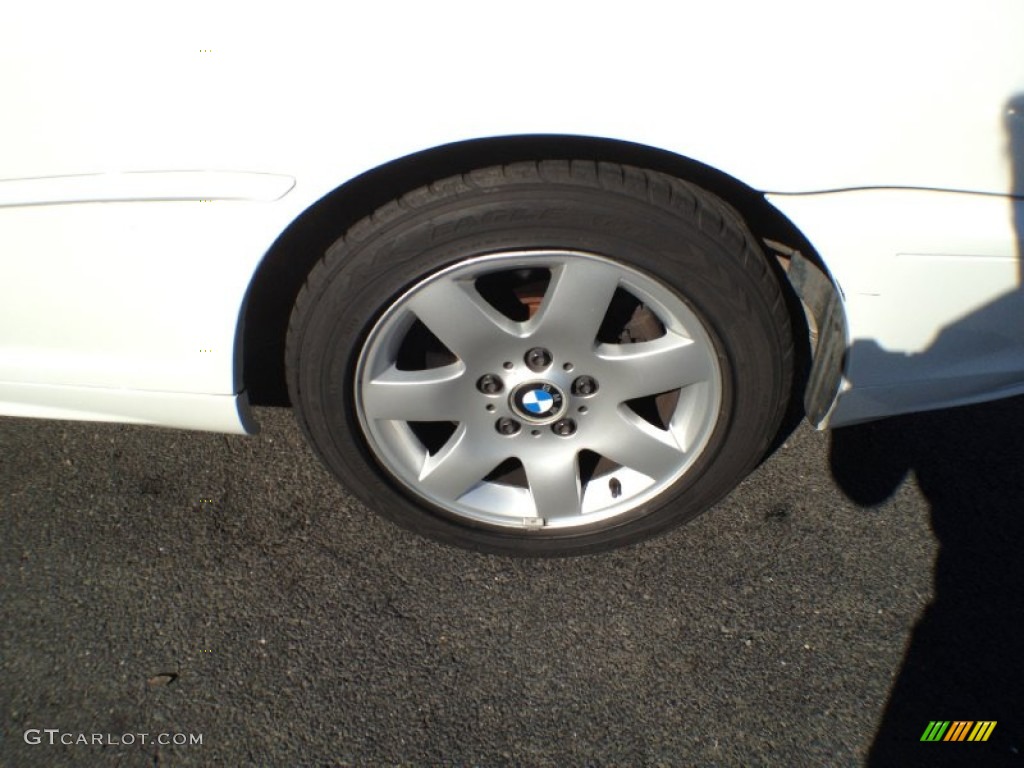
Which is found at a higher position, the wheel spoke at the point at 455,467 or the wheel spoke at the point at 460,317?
the wheel spoke at the point at 460,317

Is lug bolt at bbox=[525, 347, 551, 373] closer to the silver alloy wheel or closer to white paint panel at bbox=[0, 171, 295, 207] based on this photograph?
the silver alloy wheel

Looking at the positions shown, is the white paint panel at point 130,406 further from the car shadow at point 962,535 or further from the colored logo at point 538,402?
the car shadow at point 962,535

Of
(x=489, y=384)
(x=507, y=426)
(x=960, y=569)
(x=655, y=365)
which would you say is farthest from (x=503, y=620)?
(x=960, y=569)

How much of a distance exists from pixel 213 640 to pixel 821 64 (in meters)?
1.75

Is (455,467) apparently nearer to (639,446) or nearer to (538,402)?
(538,402)

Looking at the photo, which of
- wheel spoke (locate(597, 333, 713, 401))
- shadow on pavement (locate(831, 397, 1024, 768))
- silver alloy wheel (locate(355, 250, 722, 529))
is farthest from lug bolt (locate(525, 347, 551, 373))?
shadow on pavement (locate(831, 397, 1024, 768))

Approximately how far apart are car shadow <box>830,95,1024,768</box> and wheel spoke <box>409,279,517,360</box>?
741 mm

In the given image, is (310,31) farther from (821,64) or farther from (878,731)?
(878,731)

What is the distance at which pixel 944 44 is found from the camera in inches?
60.4

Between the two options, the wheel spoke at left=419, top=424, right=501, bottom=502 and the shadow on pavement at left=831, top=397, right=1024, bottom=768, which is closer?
the shadow on pavement at left=831, top=397, right=1024, bottom=768

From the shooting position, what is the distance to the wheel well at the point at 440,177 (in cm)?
175

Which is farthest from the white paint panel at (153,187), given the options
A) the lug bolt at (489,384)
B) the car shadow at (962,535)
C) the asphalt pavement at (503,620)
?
the car shadow at (962,535)

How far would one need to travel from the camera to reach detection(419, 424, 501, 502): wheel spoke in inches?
82.7

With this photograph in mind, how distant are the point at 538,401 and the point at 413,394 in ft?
0.91
